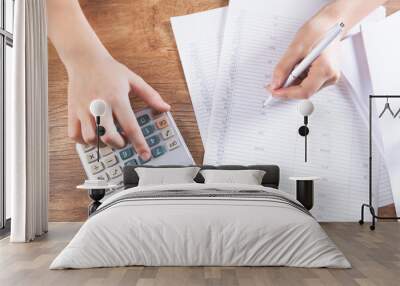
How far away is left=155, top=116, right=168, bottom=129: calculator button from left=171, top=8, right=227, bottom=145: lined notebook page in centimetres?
35

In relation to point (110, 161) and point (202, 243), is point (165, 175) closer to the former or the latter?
point (110, 161)

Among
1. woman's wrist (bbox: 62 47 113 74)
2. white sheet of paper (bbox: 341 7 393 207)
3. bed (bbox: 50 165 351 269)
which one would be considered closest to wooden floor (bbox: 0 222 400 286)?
bed (bbox: 50 165 351 269)

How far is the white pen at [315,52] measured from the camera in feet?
19.3

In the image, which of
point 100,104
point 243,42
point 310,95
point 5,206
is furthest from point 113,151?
point 310,95

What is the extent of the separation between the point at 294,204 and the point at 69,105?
2.94 meters

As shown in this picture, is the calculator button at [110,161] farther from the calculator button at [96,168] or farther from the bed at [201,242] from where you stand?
the bed at [201,242]

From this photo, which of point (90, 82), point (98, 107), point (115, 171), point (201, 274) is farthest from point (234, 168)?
point (201, 274)

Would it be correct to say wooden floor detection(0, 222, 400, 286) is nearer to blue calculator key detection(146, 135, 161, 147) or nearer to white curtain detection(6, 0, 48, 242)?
white curtain detection(6, 0, 48, 242)

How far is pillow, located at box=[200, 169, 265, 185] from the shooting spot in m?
5.71

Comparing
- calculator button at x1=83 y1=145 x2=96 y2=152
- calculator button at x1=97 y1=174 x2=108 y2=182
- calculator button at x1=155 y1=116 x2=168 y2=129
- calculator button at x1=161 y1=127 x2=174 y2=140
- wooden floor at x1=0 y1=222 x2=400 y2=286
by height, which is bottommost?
wooden floor at x1=0 y1=222 x2=400 y2=286

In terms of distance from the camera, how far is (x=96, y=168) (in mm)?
6191

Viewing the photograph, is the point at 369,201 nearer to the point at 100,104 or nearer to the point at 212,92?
the point at 212,92

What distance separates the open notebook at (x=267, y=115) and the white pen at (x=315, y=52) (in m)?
0.27

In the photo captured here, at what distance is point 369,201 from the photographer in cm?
612
